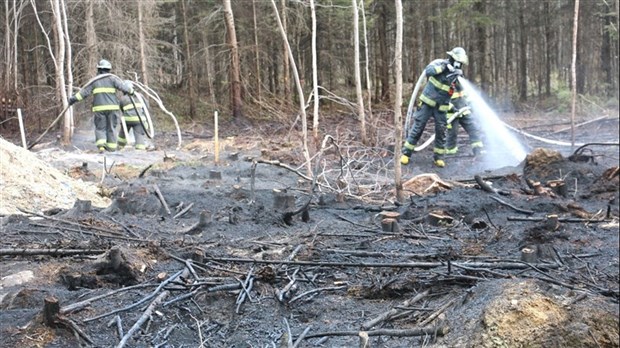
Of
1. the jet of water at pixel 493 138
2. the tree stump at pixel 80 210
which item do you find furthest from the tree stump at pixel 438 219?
the jet of water at pixel 493 138

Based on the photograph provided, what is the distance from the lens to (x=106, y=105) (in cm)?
1463

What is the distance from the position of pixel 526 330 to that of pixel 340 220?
16.0ft

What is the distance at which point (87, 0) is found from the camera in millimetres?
19781

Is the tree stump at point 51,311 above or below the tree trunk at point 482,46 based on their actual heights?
below

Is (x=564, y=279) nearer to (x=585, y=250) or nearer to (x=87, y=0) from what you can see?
(x=585, y=250)

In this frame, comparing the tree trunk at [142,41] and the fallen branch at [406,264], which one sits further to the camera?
the tree trunk at [142,41]

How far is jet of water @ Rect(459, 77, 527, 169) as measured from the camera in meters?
14.3

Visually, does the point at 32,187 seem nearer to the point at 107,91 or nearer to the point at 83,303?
the point at 83,303

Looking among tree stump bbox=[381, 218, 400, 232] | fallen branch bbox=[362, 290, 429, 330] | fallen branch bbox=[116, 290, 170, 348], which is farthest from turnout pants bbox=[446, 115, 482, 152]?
fallen branch bbox=[116, 290, 170, 348]

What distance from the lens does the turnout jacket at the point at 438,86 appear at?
12.8 metres

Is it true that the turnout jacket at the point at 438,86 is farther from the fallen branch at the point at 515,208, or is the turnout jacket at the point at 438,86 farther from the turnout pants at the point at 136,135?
the turnout pants at the point at 136,135

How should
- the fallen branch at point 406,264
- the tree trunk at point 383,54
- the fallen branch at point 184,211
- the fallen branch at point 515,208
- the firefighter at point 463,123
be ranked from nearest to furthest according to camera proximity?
1. the fallen branch at point 406,264
2. the fallen branch at point 515,208
3. the fallen branch at point 184,211
4. the firefighter at point 463,123
5. the tree trunk at point 383,54

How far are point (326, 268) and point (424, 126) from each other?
8471 mm

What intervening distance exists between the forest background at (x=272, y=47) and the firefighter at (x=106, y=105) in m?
4.80
